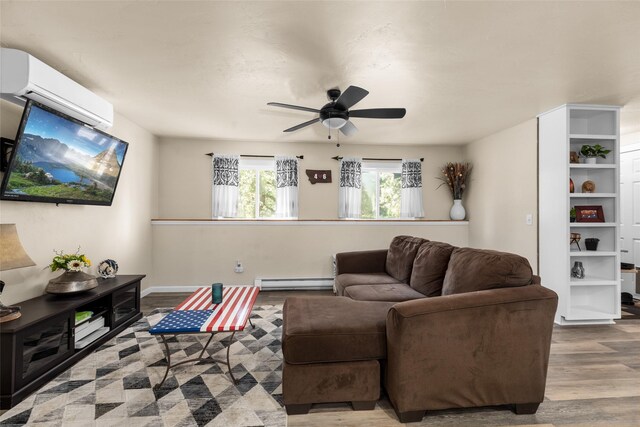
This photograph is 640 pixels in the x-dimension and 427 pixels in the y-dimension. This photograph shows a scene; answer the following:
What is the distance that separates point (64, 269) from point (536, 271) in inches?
199

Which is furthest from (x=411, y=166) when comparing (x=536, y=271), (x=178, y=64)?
(x=178, y=64)

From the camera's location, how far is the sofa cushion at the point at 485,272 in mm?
1863

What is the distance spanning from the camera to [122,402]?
188cm

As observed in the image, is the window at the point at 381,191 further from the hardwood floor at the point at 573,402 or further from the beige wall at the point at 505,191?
the hardwood floor at the point at 573,402

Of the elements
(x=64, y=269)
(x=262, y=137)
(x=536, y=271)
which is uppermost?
(x=262, y=137)

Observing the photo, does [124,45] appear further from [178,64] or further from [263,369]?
[263,369]

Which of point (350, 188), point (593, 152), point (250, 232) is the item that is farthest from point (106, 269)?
point (593, 152)

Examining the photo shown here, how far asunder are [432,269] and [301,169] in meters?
2.85

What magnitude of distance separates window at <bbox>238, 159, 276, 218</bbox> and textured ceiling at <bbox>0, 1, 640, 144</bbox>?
146cm

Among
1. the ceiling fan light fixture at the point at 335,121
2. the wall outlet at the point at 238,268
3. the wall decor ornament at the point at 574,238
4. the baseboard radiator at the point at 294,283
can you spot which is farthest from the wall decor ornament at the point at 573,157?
the wall outlet at the point at 238,268

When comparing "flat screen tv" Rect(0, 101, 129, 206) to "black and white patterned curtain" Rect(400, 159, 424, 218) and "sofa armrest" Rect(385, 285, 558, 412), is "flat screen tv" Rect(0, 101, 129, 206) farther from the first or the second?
"black and white patterned curtain" Rect(400, 159, 424, 218)

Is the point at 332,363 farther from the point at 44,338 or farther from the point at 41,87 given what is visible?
the point at 41,87

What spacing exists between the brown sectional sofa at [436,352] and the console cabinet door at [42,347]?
1.64 meters

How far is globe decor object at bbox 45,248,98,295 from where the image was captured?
2.49 meters
